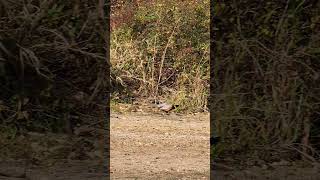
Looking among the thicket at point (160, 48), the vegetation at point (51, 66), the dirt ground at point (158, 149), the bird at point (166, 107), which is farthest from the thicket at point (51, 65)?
the thicket at point (160, 48)

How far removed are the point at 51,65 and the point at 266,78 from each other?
1806mm

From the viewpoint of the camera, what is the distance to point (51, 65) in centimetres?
529

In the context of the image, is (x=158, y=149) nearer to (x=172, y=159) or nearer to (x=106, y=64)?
(x=172, y=159)

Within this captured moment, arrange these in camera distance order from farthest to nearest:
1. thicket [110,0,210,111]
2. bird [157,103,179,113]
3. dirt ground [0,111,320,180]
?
thicket [110,0,210,111] → bird [157,103,179,113] → dirt ground [0,111,320,180]

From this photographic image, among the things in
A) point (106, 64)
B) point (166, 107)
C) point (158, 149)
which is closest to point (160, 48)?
point (166, 107)

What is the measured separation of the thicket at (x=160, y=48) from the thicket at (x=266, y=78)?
363cm

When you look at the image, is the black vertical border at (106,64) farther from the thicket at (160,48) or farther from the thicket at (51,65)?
the thicket at (160,48)

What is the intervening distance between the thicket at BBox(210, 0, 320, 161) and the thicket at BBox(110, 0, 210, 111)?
363 cm

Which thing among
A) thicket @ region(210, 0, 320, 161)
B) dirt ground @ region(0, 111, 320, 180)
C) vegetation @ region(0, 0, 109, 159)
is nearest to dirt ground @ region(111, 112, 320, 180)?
dirt ground @ region(0, 111, 320, 180)

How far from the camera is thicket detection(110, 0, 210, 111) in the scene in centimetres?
887

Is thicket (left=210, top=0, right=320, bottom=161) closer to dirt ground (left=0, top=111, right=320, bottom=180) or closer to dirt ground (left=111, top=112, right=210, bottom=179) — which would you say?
dirt ground (left=0, top=111, right=320, bottom=180)

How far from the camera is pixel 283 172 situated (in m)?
4.94

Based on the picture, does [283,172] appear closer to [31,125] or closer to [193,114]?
[31,125]

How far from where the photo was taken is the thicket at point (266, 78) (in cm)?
493
